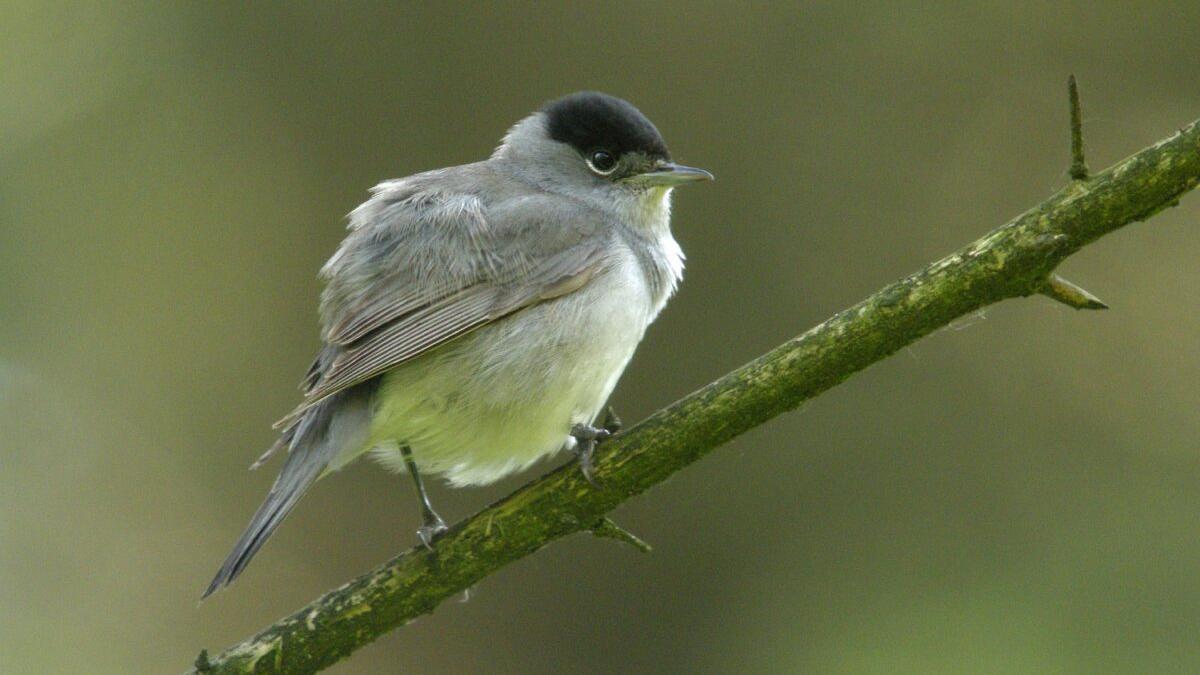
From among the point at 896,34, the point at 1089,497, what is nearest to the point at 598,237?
the point at 896,34

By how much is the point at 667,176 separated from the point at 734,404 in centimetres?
175

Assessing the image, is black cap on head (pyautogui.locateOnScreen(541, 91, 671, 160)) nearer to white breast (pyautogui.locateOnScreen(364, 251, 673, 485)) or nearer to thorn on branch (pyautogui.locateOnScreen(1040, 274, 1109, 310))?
white breast (pyautogui.locateOnScreen(364, 251, 673, 485))

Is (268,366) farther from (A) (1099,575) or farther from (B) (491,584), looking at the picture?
(A) (1099,575)

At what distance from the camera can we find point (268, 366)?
615cm

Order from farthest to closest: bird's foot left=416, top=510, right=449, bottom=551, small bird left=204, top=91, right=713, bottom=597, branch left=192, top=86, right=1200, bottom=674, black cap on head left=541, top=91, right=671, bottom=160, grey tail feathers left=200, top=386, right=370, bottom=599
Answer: black cap on head left=541, top=91, right=671, bottom=160 → small bird left=204, top=91, right=713, bottom=597 → bird's foot left=416, top=510, right=449, bottom=551 → grey tail feathers left=200, top=386, right=370, bottom=599 → branch left=192, top=86, right=1200, bottom=674

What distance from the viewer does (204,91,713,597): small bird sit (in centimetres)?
390

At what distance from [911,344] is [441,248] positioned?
176cm

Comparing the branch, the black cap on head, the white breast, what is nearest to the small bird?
the white breast

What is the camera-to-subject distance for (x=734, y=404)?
3.22 metres

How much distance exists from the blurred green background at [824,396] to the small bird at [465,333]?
121 centimetres

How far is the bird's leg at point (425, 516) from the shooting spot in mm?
3672

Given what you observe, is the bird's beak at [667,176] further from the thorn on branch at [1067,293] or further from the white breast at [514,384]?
the thorn on branch at [1067,293]

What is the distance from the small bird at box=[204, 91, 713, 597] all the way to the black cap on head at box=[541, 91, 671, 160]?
31 cm

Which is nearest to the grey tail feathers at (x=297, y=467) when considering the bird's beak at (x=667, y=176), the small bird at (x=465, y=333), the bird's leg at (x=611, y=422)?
the small bird at (x=465, y=333)
